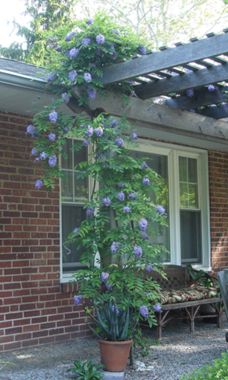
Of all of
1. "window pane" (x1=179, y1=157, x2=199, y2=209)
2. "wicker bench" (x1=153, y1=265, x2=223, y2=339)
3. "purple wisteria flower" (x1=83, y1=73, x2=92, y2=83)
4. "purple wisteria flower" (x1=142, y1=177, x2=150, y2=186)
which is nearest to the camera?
"purple wisteria flower" (x1=83, y1=73, x2=92, y2=83)

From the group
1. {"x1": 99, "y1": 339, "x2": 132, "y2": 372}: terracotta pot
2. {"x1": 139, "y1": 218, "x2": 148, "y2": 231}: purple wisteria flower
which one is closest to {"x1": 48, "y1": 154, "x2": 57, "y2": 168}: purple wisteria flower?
{"x1": 139, "y1": 218, "x2": 148, "y2": 231}: purple wisteria flower

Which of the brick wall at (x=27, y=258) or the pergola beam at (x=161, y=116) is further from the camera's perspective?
the brick wall at (x=27, y=258)

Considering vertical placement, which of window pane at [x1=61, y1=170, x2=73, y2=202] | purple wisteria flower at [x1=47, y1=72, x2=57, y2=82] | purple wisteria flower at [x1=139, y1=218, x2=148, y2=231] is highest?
purple wisteria flower at [x1=47, y1=72, x2=57, y2=82]

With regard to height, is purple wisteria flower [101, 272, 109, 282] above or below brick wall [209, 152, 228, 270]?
below

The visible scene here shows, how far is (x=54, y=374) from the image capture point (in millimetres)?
5410

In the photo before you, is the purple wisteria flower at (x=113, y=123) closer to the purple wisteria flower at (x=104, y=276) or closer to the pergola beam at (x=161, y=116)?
the pergola beam at (x=161, y=116)

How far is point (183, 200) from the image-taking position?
9070mm

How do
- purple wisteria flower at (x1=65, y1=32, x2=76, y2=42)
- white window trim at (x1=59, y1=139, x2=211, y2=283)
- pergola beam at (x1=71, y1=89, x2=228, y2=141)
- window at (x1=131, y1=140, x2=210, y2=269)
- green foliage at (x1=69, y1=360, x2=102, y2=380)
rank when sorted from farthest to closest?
window at (x1=131, y1=140, x2=210, y2=269), white window trim at (x1=59, y1=139, x2=211, y2=283), pergola beam at (x1=71, y1=89, x2=228, y2=141), purple wisteria flower at (x1=65, y1=32, x2=76, y2=42), green foliage at (x1=69, y1=360, x2=102, y2=380)

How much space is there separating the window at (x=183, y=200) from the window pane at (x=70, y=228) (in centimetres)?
149

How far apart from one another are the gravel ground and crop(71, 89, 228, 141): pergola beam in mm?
2603

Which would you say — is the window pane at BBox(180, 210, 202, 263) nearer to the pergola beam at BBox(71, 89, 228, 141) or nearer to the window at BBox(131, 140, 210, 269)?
the window at BBox(131, 140, 210, 269)

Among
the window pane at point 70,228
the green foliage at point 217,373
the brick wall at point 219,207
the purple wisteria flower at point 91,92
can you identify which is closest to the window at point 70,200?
the window pane at point 70,228

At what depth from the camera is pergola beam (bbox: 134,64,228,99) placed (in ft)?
17.6

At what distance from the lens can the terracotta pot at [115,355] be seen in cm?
515
